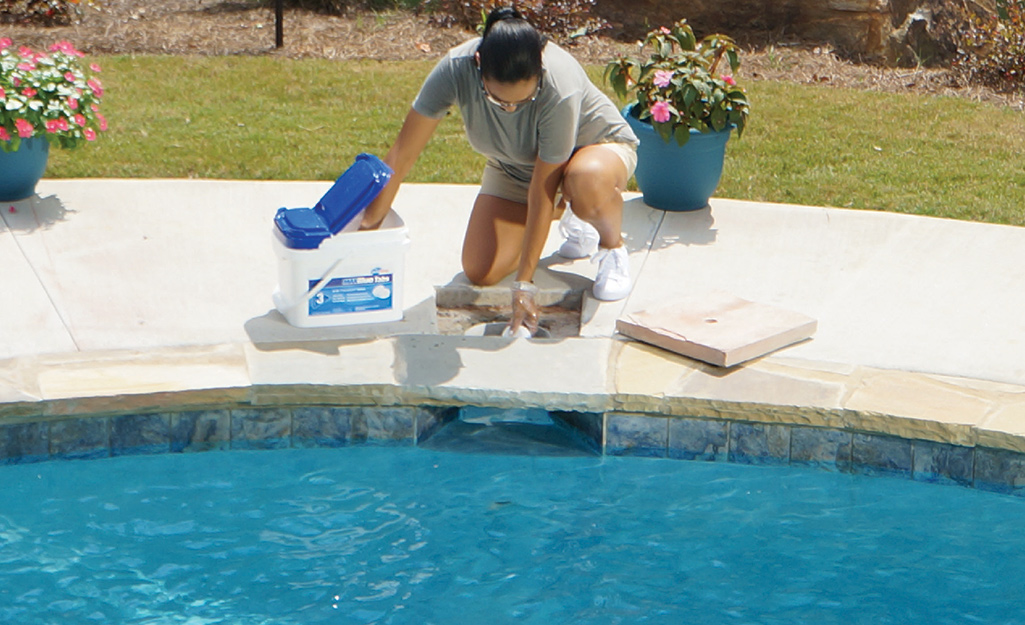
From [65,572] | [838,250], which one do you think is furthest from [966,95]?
[65,572]

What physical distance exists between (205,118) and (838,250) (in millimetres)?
3854

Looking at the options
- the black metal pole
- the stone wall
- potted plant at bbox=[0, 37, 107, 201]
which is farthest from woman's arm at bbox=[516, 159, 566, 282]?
the stone wall

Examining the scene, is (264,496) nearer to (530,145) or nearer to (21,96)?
(530,145)

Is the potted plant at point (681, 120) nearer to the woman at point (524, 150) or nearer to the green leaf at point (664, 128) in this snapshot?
the green leaf at point (664, 128)

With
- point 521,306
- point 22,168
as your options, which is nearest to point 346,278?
point 521,306

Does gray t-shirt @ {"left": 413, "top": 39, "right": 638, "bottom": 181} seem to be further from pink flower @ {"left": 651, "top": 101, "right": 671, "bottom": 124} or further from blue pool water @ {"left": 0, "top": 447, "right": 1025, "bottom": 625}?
blue pool water @ {"left": 0, "top": 447, "right": 1025, "bottom": 625}

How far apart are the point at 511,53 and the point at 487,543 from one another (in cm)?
155

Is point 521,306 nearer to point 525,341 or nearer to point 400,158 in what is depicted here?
point 525,341

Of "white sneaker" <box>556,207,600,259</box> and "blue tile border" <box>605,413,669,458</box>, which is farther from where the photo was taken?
"white sneaker" <box>556,207,600,259</box>

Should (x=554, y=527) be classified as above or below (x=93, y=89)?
below

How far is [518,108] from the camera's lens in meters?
4.41

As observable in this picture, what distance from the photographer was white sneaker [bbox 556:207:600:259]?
17.3 ft

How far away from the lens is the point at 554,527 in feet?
12.7

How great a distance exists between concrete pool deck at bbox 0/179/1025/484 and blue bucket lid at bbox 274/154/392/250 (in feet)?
1.24
